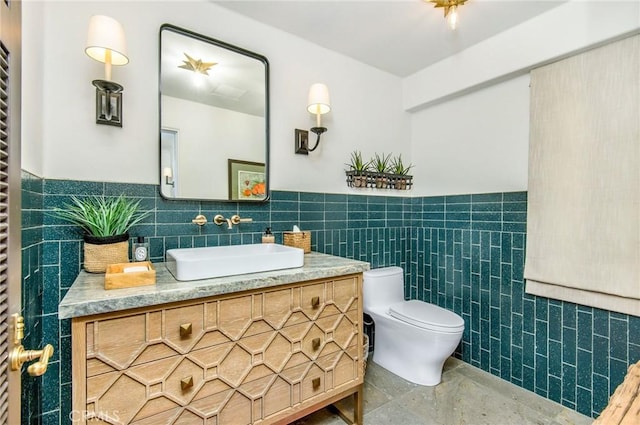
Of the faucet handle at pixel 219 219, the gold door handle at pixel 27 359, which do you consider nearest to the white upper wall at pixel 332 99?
the faucet handle at pixel 219 219

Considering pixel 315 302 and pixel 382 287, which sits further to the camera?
pixel 382 287

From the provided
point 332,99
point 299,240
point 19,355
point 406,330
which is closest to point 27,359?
point 19,355

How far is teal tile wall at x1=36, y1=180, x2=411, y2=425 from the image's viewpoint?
4.54 ft

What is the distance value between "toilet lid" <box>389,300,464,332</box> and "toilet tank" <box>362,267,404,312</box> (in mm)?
90

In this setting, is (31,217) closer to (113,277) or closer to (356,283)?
(113,277)

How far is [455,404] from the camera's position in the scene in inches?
74.4

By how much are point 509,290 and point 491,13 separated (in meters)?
1.71

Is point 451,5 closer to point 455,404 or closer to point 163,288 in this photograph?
point 163,288

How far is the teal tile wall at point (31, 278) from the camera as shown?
1054 mm

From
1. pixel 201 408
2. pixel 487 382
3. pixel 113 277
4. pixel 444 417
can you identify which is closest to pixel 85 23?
pixel 113 277

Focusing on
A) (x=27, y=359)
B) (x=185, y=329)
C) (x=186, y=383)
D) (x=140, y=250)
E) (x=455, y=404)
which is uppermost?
(x=140, y=250)

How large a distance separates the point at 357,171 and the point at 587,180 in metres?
1.34

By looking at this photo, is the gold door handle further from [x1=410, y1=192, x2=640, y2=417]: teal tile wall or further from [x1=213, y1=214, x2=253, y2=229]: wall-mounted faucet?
[x1=410, y1=192, x2=640, y2=417]: teal tile wall

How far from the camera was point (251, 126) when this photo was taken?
1.92 meters
